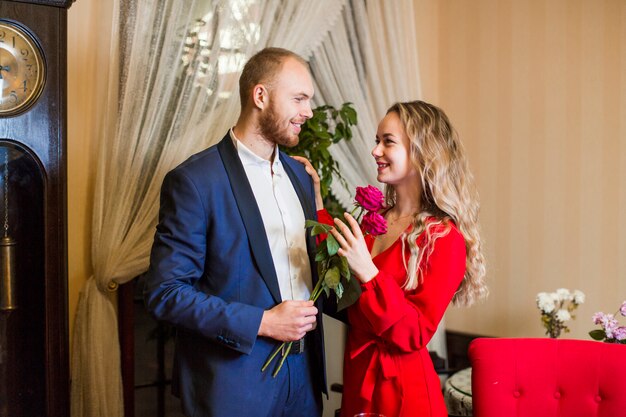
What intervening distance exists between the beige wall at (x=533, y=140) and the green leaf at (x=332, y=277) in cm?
134

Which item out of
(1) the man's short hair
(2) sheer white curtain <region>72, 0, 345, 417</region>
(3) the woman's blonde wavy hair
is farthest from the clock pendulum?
(3) the woman's blonde wavy hair

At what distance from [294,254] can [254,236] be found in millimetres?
150

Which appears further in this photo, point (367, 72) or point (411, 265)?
point (367, 72)

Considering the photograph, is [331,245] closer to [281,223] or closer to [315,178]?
[281,223]

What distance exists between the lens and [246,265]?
193 centimetres

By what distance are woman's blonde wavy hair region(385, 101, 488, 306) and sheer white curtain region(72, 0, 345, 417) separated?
0.96m

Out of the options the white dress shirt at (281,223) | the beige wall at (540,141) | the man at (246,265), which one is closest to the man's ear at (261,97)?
the man at (246,265)

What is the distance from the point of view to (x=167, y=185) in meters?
1.93

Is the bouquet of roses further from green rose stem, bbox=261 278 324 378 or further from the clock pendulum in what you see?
the clock pendulum

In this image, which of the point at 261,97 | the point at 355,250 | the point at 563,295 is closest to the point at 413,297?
the point at 355,250

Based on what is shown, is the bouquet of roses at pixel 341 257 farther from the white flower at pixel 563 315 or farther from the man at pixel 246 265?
the white flower at pixel 563 315

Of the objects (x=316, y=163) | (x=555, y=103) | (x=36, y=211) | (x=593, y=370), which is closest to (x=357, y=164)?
(x=316, y=163)

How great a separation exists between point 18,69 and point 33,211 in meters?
0.46

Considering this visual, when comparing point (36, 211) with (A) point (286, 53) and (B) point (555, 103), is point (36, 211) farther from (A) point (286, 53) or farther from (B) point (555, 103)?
(B) point (555, 103)
